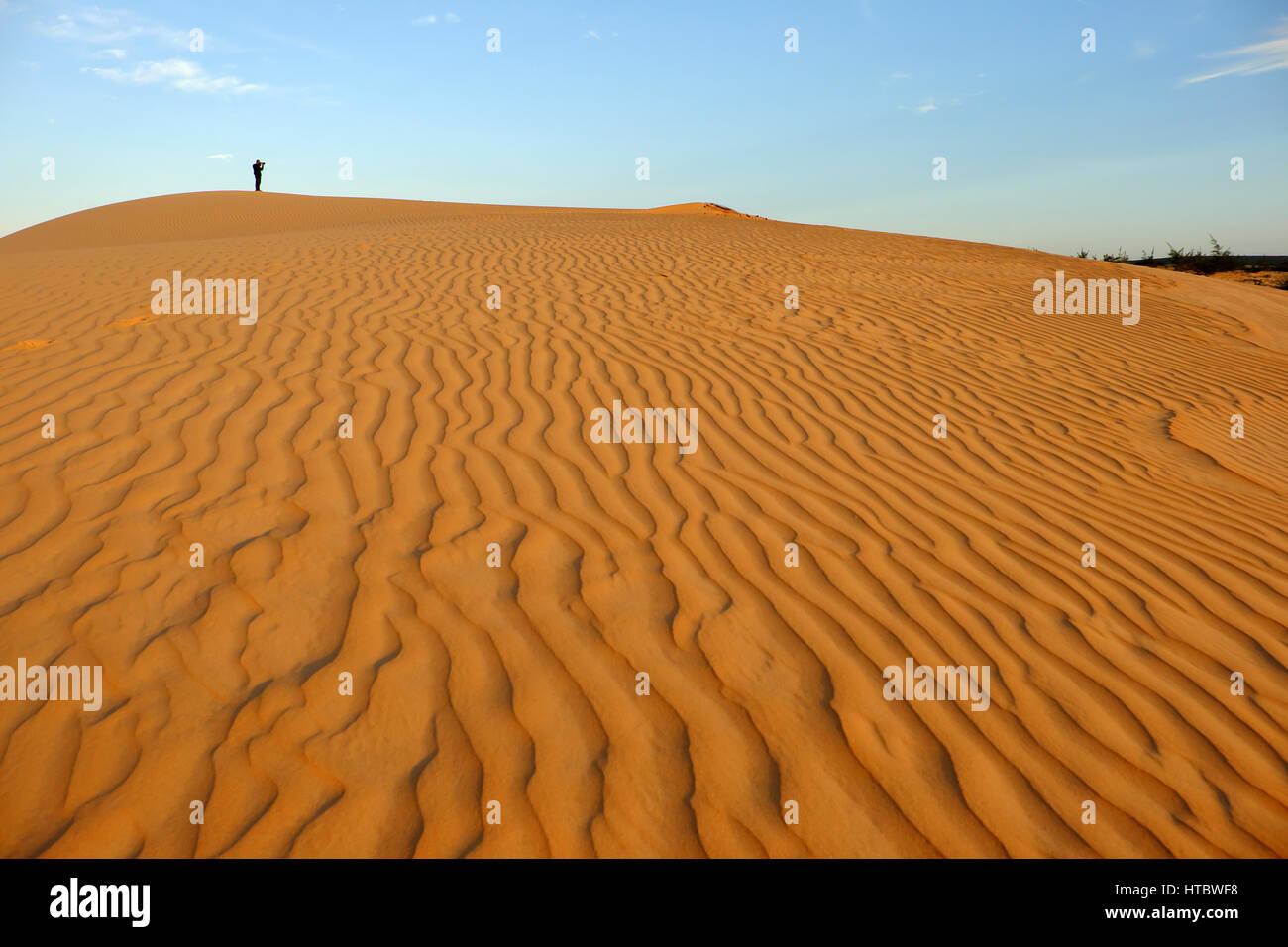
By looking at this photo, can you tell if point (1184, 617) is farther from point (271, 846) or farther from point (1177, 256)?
point (1177, 256)

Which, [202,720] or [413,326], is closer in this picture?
[202,720]

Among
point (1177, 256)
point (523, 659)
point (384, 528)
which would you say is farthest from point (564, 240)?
point (1177, 256)

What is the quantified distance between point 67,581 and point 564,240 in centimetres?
1188

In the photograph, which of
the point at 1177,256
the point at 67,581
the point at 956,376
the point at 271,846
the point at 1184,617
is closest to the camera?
the point at 271,846

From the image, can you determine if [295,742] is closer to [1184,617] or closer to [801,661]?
[801,661]

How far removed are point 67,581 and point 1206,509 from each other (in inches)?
217

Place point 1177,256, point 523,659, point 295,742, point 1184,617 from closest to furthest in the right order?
1. point 295,742
2. point 523,659
3. point 1184,617
4. point 1177,256

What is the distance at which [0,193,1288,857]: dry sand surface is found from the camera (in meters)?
2.14

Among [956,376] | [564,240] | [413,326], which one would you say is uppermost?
[564,240]

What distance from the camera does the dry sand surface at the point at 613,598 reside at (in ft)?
7.02

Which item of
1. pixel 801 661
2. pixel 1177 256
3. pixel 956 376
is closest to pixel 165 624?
pixel 801 661

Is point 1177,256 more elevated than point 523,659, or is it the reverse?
point 1177,256

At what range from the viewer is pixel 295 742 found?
2.25m

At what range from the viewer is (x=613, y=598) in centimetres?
298
